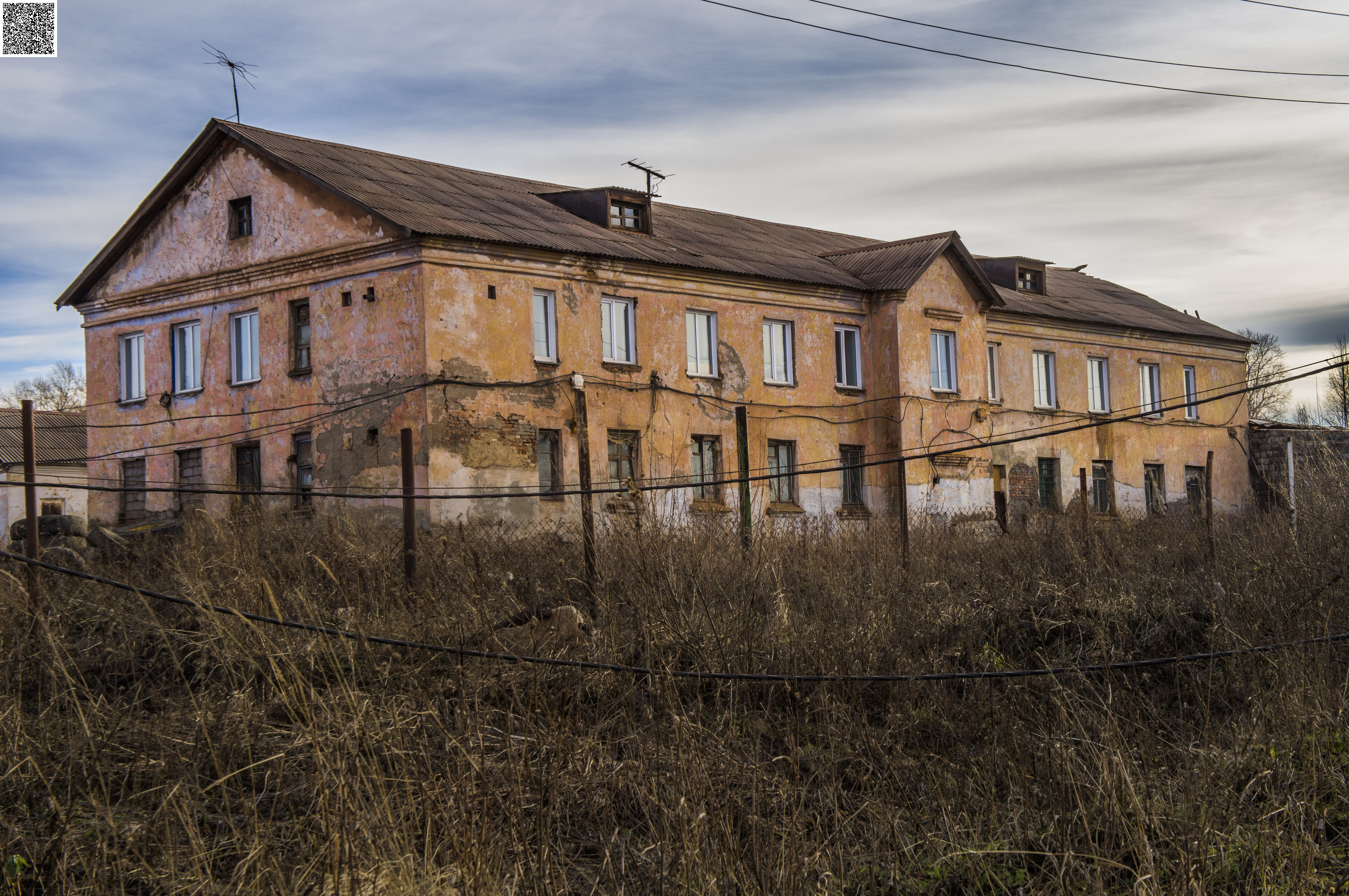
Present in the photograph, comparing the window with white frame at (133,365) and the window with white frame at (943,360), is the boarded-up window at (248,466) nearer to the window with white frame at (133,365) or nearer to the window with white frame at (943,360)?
the window with white frame at (133,365)

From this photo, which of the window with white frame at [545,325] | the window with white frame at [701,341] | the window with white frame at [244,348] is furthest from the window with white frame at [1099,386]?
the window with white frame at [244,348]

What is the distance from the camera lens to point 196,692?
26.0 feet

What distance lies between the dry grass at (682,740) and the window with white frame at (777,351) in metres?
12.6

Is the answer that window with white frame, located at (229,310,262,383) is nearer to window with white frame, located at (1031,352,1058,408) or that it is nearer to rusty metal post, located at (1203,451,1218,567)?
rusty metal post, located at (1203,451,1218,567)

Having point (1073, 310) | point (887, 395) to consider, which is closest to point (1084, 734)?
point (887, 395)

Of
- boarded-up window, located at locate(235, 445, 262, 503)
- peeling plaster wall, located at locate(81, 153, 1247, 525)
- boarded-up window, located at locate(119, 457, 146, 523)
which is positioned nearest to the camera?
peeling plaster wall, located at locate(81, 153, 1247, 525)

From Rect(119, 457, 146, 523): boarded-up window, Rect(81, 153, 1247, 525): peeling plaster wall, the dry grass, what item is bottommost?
the dry grass

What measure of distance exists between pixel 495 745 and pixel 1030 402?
2368cm

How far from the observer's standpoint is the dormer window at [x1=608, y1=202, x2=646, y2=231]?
75.9 ft

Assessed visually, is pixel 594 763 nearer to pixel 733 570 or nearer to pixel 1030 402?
pixel 733 570

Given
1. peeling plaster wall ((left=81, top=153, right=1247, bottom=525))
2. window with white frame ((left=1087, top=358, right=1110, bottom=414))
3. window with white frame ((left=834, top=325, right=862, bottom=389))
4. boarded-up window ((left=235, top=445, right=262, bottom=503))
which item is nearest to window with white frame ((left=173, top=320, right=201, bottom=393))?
peeling plaster wall ((left=81, top=153, right=1247, bottom=525))

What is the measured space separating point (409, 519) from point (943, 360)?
1711 cm

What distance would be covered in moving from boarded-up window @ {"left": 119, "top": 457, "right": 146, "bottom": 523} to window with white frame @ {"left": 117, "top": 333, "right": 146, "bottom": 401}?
1.25 metres

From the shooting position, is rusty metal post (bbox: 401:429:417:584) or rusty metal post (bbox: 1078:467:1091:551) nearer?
rusty metal post (bbox: 401:429:417:584)
